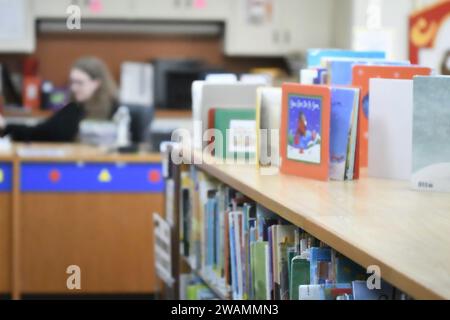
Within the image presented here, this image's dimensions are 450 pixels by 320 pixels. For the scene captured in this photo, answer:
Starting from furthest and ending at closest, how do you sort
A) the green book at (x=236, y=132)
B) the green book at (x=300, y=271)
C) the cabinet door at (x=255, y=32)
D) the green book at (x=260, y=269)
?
the cabinet door at (x=255, y=32) → the green book at (x=236, y=132) → the green book at (x=260, y=269) → the green book at (x=300, y=271)

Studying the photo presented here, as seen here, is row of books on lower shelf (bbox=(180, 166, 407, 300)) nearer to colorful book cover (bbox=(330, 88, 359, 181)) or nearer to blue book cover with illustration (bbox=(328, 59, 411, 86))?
colorful book cover (bbox=(330, 88, 359, 181))

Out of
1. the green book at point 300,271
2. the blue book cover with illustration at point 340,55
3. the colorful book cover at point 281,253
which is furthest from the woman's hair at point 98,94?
the green book at point 300,271

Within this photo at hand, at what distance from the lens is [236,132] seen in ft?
9.70

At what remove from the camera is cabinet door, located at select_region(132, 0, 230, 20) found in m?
7.16

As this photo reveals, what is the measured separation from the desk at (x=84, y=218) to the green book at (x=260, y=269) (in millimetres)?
2715

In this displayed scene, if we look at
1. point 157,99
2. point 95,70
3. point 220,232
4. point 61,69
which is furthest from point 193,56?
point 220,232

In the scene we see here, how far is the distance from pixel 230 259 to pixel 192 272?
682 millimetres

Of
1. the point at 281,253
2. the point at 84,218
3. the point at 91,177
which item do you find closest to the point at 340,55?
the point at 281,253

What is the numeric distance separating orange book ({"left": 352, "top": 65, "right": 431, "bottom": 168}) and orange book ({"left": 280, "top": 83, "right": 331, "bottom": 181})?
6.4 inches

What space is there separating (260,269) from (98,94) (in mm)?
3601

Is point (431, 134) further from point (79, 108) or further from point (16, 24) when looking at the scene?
point (16, 24)

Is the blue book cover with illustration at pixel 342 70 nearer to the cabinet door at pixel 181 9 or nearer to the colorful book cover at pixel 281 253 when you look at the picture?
the colorful book cover at pixel 281 253

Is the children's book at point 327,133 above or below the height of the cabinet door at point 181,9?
below

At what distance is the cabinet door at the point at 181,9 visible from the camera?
716cm
